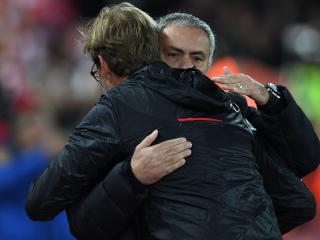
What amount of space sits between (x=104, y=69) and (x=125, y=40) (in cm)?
15

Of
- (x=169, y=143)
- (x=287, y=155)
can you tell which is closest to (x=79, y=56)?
(x=287, y=155)

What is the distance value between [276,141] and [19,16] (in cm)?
618

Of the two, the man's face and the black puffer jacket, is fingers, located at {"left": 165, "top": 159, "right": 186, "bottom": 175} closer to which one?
the black puffer jacket

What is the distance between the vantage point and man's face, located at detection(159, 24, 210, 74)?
376 cm

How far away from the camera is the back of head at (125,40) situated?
3.28m

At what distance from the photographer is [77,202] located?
3.17 metres

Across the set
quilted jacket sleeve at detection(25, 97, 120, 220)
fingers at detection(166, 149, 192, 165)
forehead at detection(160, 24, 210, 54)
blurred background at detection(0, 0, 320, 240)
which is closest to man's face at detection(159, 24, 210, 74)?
forehead at detection(160, 24, 210, 54)

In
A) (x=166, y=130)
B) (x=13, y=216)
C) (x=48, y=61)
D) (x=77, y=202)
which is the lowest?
(x=48, y=61)

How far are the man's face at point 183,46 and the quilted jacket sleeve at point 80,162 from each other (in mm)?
684

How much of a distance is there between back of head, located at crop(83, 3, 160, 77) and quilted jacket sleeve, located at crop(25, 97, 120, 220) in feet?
0.64

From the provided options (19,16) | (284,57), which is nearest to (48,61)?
(19,16)

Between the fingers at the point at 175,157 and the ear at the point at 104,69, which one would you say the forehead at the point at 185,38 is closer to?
the ear at the point at 104,69

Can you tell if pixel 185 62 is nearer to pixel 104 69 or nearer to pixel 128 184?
pixel 104 69

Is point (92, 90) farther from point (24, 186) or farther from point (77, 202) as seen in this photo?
point (77, 202)
